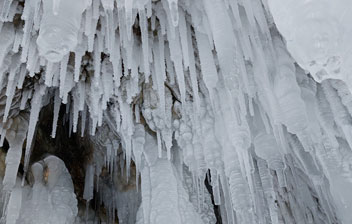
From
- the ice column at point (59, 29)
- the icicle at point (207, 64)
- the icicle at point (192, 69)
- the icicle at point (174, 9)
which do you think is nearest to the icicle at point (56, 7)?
the ice column at point (59, 29)

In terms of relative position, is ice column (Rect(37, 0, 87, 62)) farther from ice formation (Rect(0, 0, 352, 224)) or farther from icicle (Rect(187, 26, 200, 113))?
icicle (Rect(187, 26, 200, 113))

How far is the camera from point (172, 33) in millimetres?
3197

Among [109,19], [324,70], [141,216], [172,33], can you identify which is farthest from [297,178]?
[324,70]

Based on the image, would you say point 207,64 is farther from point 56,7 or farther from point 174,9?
point 56,7

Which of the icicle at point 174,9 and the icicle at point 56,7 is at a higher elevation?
the icicle at point 174,9

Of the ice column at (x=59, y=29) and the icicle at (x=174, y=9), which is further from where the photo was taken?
the icicle at (x=174, y=9)

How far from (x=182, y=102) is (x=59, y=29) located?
1468 mm

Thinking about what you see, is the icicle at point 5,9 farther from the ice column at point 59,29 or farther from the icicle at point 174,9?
the icicle at point 174,9

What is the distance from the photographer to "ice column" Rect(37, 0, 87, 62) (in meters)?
2.26

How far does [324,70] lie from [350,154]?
2.27 meters

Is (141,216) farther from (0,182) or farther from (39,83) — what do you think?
(39,83)

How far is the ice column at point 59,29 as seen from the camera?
7.42 ft

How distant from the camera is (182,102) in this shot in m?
3.50

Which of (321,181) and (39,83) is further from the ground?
(39,83)
